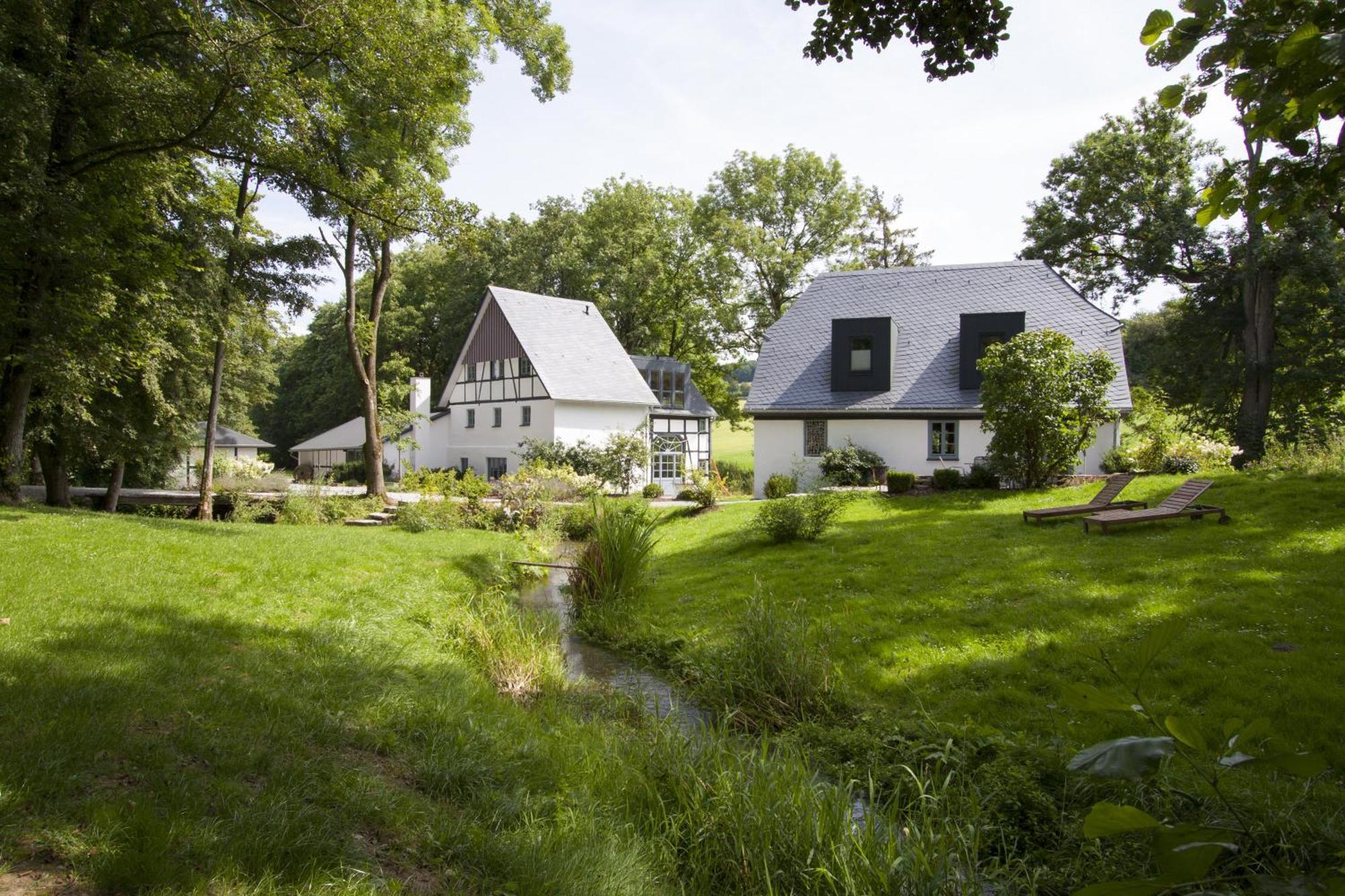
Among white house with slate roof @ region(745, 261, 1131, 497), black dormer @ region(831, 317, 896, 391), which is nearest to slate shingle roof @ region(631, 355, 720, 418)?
white house with slate roof @ region(745, 261, 1131, 497)

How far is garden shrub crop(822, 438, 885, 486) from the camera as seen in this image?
2192 cm

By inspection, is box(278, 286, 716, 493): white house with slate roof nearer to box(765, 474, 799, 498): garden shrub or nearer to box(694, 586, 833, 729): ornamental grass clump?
box(765, 474, 799, 498): garden shrub

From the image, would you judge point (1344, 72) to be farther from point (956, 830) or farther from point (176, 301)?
point (176, 301)

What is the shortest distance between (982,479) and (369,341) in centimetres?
1713

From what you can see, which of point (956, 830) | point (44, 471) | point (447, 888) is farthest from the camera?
point (44, 471)

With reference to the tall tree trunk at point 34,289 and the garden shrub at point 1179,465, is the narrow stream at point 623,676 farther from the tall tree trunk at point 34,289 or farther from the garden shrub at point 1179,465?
the garden shrub at point 1179,465

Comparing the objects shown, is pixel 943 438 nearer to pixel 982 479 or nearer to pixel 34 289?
pixel 982 479

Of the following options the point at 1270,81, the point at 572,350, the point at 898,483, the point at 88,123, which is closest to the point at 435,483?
the point at 88,123

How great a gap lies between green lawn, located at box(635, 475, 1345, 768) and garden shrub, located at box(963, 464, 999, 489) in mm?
3426

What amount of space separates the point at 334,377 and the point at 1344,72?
50444 mm

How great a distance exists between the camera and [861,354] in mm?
23953

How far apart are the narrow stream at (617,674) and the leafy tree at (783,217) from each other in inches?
1076

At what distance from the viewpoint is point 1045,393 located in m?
15.7

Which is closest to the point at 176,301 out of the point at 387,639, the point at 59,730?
the point at 387,639
